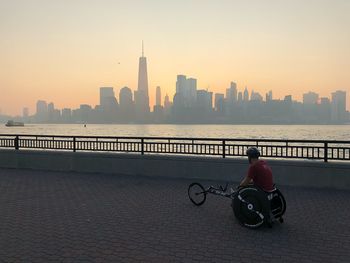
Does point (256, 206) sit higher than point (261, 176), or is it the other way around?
point (261, 176)

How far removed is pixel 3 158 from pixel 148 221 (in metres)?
11.8

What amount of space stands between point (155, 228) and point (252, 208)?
1984 mm

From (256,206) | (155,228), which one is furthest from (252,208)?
(155,228)

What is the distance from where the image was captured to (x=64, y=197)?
393 inches

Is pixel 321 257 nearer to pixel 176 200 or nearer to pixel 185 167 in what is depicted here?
pixel 176 200

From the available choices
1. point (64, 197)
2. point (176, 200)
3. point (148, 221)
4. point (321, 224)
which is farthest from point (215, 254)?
point (64, 197)

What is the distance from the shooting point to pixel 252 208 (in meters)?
7.09

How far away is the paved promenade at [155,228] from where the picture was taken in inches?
221

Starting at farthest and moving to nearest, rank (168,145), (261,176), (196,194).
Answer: (168,145) < (196,194) < (261,176)

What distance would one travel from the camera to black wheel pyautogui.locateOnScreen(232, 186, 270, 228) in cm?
698

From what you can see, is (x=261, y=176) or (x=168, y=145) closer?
(x=261, y=176)

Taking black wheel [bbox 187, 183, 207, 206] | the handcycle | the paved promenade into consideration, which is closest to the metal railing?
the paved promenade

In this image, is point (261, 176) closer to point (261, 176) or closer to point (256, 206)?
point (261, 176)

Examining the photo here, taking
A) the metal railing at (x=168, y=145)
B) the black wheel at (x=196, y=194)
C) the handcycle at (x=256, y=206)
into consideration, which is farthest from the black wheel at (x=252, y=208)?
the metal railing at (x=168, y=145)
